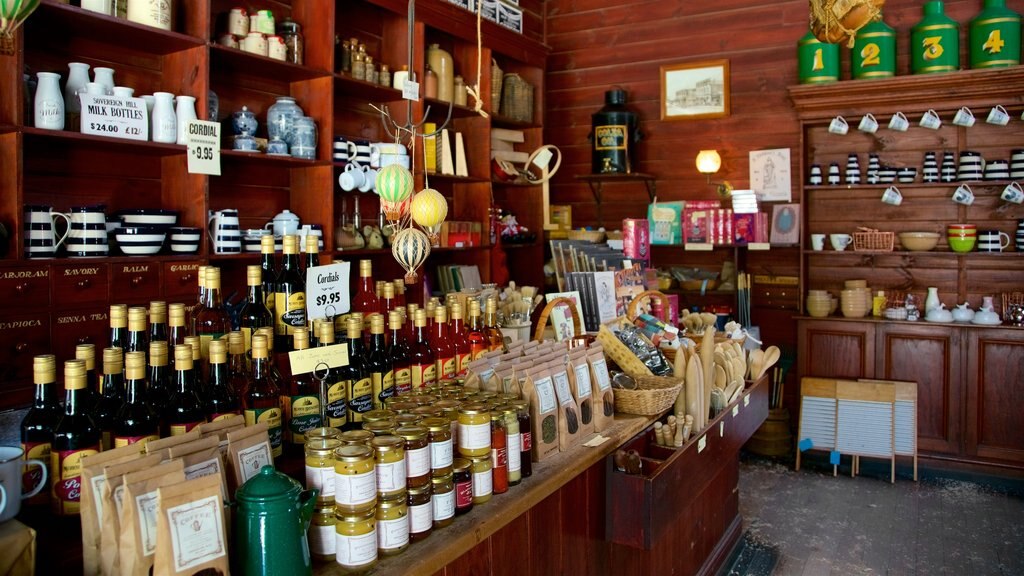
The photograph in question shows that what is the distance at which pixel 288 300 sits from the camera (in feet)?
5.92

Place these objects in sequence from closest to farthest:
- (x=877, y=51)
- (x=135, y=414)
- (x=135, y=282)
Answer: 1. (x=135, y=414)
2. (x=135, y=282)
3. (x=877, y=51)

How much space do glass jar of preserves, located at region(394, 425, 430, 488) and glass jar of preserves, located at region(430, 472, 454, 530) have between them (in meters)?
0.04

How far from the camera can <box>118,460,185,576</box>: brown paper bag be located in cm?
101

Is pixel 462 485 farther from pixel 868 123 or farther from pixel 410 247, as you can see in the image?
pixel 868 123

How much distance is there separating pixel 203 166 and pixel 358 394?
167cm

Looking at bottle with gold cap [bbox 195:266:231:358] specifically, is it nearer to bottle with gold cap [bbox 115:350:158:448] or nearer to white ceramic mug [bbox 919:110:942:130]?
bottle with gold cap [bbox 115:350:158:448]

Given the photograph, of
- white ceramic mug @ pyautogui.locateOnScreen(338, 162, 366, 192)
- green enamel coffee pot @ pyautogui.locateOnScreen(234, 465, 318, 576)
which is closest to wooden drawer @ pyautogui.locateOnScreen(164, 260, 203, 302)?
white ceramic mug @ pyautogui.locateOnScreen(338, 162, 366, 192)

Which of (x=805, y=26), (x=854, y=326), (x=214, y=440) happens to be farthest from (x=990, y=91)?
(x=214, y=440)

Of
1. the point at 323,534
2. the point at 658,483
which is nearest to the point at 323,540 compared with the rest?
the point at 323,534

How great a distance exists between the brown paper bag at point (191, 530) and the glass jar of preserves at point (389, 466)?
0.92 feet

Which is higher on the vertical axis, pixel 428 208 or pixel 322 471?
pixel 428 208

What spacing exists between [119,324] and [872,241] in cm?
423

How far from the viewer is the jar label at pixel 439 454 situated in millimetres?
1406

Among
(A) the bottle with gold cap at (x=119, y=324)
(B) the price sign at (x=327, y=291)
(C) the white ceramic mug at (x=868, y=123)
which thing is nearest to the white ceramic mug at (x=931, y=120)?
(C) the white ceramic mug at (x=868, y=123)
